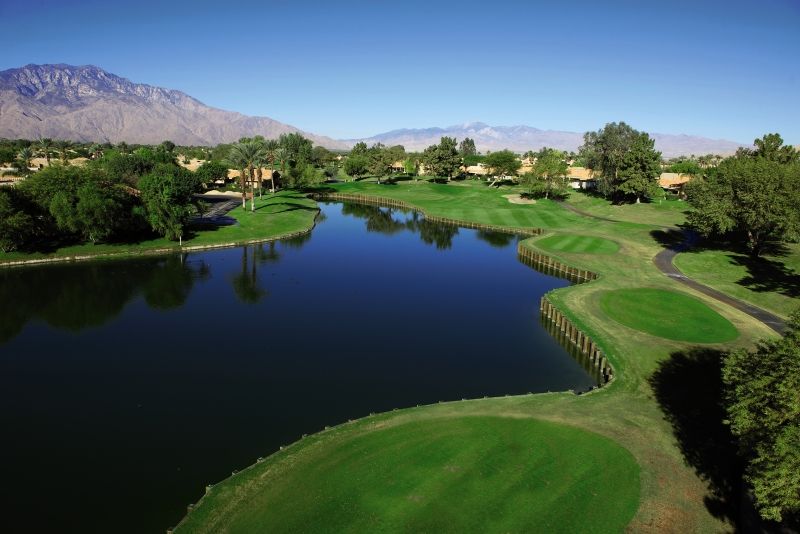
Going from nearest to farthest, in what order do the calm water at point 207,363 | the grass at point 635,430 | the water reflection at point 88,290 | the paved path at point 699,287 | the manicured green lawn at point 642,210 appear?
the grass at point 635,430 < the calm water at point 207,363 < the paved path at point 699,287 < the water reflection at point 88,290 < the manicured green lawn at point 642,210

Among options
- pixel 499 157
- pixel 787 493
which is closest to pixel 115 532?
pixel 787 493

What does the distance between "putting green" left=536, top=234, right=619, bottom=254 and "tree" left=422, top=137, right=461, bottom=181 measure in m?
94.6

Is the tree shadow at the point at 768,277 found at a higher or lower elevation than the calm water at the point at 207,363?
higher

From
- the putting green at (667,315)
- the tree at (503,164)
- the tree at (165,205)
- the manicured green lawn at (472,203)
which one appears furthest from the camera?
the tree at (503,164)

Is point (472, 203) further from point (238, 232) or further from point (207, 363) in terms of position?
point (207, 363)

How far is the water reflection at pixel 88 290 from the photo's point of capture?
5134 centimetres

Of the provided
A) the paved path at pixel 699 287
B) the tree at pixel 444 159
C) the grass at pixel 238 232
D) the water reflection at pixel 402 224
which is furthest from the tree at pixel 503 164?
the paved path at pixel 699 287

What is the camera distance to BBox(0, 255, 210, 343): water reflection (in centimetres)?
5134

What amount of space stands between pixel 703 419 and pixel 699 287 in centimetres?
3469

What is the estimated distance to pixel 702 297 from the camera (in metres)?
55.2

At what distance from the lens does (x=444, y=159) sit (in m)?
180

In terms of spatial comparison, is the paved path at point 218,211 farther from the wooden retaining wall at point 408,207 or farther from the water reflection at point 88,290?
the wooden retaining wall at point 408,207

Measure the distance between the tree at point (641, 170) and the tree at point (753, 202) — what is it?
3969cm

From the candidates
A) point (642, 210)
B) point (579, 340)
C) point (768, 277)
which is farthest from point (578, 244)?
point (579, 340)
